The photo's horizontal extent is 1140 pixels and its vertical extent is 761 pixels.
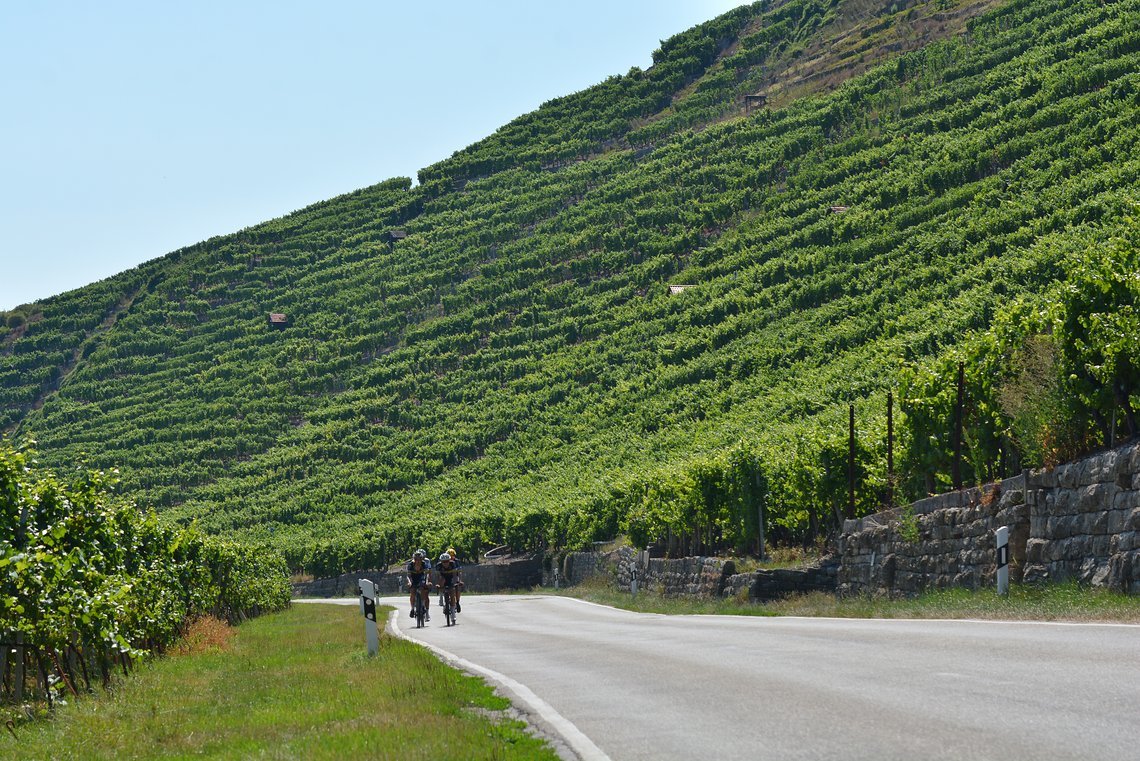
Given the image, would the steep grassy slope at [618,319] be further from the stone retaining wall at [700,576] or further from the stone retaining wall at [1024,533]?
the stone retaining wall at [1024,533]

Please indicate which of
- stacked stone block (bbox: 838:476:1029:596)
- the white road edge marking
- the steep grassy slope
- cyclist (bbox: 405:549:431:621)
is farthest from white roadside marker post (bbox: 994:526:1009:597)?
cyclist (bbox: 405:549:431:621)

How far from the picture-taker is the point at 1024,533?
20672mm

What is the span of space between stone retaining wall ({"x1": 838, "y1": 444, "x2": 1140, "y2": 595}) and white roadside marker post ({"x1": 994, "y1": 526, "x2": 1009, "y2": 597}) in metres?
Answer: 0.35

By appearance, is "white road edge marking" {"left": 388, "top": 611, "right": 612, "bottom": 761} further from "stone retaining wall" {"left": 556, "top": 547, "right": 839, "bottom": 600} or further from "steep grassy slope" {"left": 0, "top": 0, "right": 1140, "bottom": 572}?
"steep grassy slope" {"left": 0, "top": 0, "right": 1140, "bottom": 572}

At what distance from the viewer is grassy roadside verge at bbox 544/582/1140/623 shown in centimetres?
1581

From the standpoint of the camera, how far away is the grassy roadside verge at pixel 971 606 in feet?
51.9

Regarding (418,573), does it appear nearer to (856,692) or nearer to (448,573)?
(448,573)

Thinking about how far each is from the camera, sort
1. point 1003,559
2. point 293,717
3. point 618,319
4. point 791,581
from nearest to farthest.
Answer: point 293,717, point 1003,559, point 791,581, point 618,319

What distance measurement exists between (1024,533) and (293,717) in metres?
13.4

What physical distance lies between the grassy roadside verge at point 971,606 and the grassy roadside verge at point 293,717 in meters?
7.66

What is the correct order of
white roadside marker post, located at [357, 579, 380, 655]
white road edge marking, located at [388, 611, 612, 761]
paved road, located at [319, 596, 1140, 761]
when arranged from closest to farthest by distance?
1. paved road, located at [319, 596, 1140, 761]
2. white road edge marking, located at [388, 611, 612, 761]
3. white roadside marker post, located at [357, 579, 380, 655]

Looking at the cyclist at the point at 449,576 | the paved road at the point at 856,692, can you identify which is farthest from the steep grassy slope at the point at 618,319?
the paved road at the point at 856,692

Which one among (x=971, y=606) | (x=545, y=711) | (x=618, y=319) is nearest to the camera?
(x=545, y=711)

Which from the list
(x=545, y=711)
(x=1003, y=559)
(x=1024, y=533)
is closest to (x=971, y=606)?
(x=1003, y=559)
